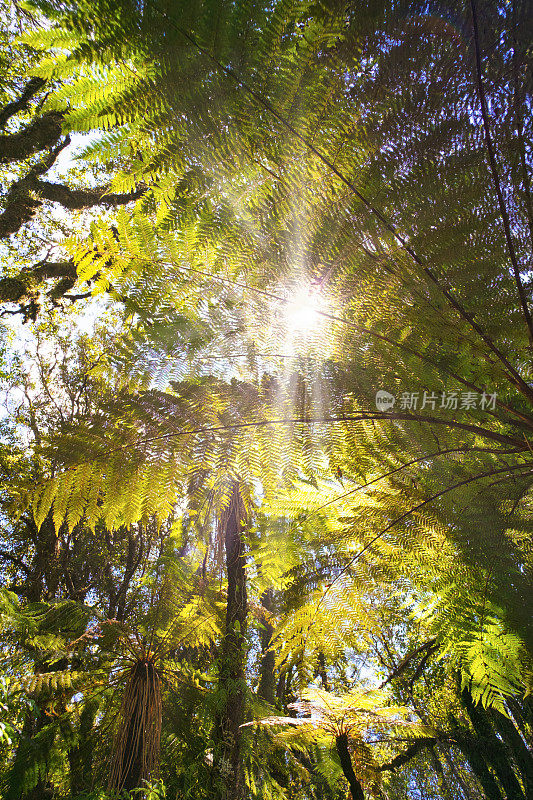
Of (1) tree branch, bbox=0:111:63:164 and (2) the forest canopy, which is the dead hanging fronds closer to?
(2) the forest canopy

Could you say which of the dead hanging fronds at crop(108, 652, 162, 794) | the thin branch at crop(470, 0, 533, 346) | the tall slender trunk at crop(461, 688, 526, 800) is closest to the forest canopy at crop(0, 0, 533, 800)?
the thin branch at crop(470, 0, 533, 346)

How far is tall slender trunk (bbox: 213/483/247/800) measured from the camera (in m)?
3.27

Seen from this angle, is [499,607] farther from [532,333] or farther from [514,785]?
[514,785]

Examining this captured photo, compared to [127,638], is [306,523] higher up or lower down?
higher up

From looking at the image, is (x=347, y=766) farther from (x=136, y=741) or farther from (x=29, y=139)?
(x=29, y=139)

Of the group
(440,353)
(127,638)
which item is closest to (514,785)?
(127,638)

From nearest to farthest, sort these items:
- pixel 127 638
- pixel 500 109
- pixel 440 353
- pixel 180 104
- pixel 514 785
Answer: pixel 180 104
pixel 500 109
pixel 440 353
pixel 127 638
pixel 514 785

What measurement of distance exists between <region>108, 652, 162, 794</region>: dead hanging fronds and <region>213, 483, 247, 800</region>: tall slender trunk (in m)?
0.71

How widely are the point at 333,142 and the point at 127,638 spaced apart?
3.90 m

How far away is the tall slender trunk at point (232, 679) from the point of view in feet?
10.7

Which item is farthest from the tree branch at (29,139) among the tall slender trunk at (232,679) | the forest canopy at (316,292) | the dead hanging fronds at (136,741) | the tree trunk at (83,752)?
the tree trunk at (83,752)

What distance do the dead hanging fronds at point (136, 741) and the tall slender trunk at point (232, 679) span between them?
2.33ft

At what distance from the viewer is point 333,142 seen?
905 mm

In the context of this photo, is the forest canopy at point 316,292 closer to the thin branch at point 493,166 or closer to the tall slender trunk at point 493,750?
the thin branch at point 493,166
